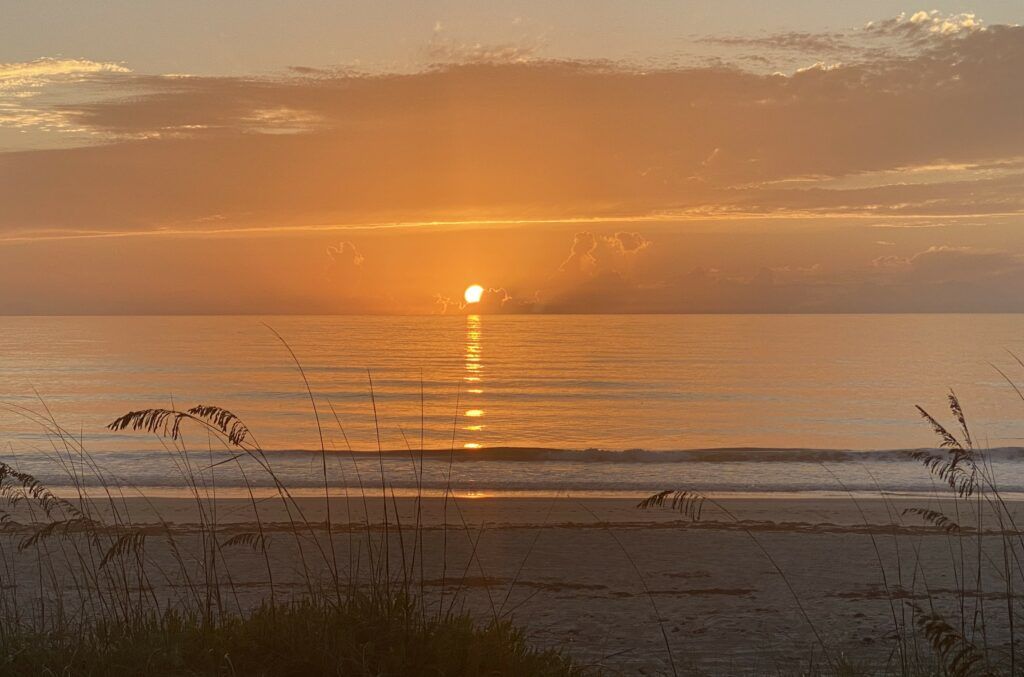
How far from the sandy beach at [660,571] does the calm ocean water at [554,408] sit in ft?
7.03

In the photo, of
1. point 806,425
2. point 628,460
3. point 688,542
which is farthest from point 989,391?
point 688,542

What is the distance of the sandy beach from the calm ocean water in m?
2.14

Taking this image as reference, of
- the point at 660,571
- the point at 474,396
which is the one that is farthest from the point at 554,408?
the point at 660,571

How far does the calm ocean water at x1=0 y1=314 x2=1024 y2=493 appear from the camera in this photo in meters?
22.2

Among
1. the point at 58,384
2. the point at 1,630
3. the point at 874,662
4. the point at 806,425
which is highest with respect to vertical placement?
the point at 58,384

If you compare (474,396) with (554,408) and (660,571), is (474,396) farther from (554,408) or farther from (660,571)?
(660,571)

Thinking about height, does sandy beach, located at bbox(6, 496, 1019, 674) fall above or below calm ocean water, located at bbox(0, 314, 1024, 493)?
below

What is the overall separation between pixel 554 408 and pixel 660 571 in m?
28.8

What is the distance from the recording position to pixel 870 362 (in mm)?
65938

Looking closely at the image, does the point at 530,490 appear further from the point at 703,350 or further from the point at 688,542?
the point at 703,350

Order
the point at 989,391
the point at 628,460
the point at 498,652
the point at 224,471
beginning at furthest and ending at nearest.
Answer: the point at 989,391 → the point at 628,460 → the point at 224,471 → the point at 498,652

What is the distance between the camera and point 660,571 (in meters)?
11.3

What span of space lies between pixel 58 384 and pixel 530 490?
39277 millimetres

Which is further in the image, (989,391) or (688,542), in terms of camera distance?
A: (989,391)
